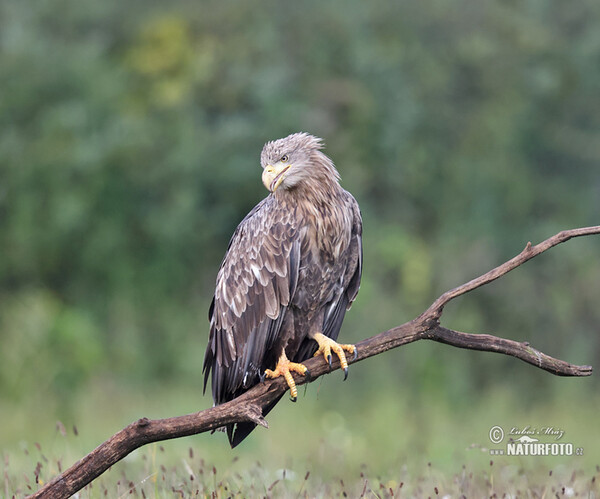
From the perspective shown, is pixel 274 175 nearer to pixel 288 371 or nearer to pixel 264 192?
pixel 288 371

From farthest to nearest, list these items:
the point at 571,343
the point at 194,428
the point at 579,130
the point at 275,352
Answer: the point at 579,130, the point at 571,343, the point at 275,352, the point at 194,428

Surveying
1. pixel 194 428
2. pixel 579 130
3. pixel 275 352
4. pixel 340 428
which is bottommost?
pixel 194 428

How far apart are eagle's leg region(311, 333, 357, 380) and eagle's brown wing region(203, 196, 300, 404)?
0.25 meters

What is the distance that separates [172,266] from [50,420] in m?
2.45

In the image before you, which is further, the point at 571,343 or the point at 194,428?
the point at 571,343

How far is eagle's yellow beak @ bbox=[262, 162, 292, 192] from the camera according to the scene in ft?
13.8

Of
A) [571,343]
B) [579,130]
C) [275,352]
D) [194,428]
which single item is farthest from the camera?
[579,130]

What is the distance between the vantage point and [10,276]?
9.62 metres

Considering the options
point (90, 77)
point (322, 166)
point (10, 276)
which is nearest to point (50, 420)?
point (10, 276)

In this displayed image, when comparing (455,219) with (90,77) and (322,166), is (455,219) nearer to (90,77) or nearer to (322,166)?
(90,77)

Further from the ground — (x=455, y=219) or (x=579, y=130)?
(x=579, y=130)

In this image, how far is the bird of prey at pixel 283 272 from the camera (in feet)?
14.3

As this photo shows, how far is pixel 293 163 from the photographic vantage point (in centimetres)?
437

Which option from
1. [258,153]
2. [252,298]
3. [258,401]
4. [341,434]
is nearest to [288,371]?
[258,401]
